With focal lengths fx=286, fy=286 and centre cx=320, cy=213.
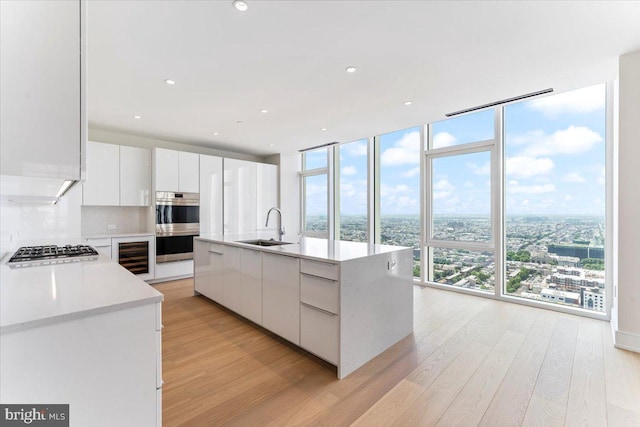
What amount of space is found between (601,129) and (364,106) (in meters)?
2.59

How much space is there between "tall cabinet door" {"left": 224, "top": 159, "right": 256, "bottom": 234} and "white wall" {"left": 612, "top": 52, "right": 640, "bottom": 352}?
499 cm

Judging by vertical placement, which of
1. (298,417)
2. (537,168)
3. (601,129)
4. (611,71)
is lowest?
(298,417)

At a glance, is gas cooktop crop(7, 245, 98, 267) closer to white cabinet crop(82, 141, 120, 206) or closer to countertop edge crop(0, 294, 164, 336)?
countertop edge crop(0, 294, 164, 336)

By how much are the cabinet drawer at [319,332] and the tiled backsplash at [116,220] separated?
3.58 meters

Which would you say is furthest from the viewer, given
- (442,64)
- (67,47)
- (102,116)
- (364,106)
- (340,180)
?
(340,180)

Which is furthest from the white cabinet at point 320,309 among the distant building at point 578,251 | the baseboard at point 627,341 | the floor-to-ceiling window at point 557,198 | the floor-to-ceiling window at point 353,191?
the floor-to-ceiling window at point 353,191

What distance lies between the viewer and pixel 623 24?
194cm

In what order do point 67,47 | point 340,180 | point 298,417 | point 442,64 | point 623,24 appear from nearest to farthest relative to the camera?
1. point 67,47
2. point 298,417
3. point 623,24
4. point 442,64
5. point 340,180

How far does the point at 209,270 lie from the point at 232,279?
24.9 inches

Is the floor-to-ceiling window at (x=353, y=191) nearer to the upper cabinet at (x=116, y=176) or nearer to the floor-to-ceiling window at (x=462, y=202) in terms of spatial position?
the floor-to-ceiling window at (x=462, y=202)

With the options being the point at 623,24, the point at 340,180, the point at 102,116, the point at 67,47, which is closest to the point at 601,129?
the point at 623,24

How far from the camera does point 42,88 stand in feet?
3.28

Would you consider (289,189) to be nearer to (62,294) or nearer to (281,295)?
(281,295)

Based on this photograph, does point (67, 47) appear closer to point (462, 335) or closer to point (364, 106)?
point (364, 106)
